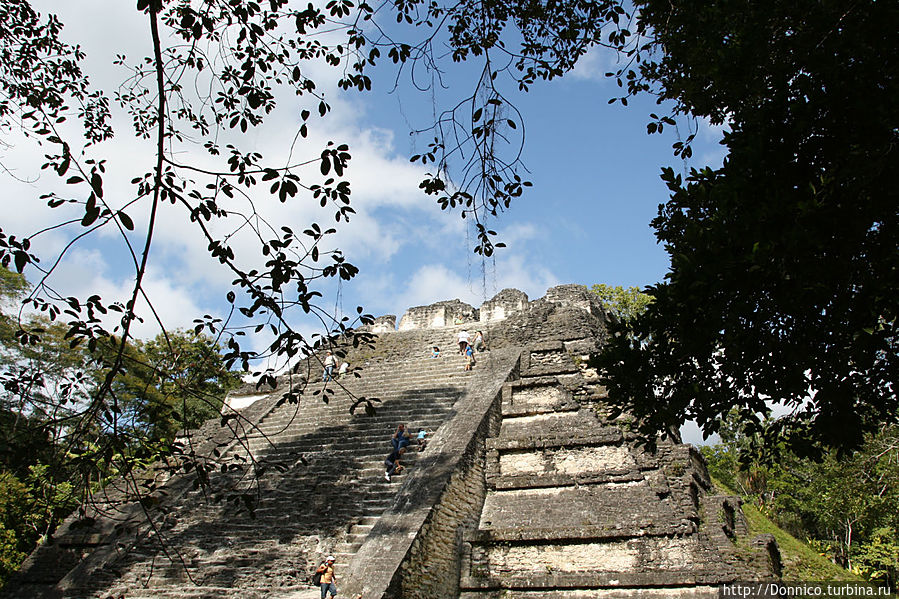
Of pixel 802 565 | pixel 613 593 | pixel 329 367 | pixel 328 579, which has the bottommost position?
pixel 802 565

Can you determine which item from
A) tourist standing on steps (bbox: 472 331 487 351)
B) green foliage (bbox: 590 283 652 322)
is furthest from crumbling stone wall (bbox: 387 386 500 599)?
green foliage (bbox: 590 283 652 322)

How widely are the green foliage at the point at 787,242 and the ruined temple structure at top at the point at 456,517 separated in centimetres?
251

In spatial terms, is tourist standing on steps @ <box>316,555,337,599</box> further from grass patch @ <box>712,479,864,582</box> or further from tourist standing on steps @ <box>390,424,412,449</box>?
grass patch @ <box>712,479,864,582</box>

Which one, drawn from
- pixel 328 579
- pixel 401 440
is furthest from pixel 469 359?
pixel 328 579

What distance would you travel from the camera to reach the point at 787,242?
3373 millimetres

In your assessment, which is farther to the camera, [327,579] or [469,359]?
[469,359]

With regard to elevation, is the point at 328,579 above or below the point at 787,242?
below

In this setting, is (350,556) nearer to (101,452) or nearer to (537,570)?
(537,570)

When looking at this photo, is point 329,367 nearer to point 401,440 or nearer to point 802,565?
point 401,440

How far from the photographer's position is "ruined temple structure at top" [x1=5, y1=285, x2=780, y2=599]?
6336mm

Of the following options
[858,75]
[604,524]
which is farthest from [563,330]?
[858,75]

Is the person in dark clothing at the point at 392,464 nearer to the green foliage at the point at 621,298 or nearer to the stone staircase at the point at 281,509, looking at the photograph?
the stone staircase at the point at 281,509

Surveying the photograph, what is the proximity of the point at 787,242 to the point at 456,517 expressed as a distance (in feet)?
17.3

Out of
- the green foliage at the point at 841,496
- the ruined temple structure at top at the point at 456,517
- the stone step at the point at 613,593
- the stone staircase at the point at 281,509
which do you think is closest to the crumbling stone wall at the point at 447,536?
the ruined temple structure at top at the point at 456,517
